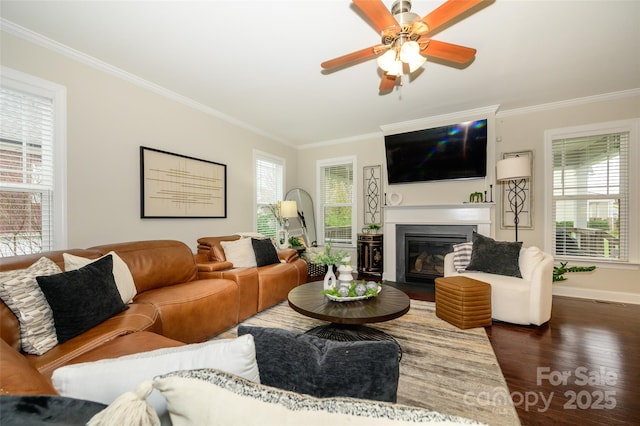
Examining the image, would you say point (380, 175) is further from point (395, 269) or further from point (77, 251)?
point (77, 251)

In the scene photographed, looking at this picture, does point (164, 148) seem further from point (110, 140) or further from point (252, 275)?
point (252, 275)

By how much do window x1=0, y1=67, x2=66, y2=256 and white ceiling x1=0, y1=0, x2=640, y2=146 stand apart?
52cm

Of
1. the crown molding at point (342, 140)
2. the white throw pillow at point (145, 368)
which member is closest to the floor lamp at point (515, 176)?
the crown molding at point (342, 140)

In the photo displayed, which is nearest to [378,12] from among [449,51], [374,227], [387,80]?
[449,51]

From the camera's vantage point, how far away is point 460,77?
117 inches

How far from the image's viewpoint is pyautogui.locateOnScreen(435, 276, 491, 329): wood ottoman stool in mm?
2551

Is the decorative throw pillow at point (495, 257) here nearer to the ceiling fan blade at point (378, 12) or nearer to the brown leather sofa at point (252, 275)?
the brown leather sofa at point (252, 275)

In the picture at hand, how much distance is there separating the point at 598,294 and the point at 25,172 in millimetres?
6423

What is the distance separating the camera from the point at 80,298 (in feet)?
5.08

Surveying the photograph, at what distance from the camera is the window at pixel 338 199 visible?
5.26 meters

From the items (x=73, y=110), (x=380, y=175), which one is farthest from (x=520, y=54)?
(x=73, y=110)

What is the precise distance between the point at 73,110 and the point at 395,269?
14.9 feet

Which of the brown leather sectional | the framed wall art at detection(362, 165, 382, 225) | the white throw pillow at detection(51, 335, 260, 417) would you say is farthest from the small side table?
the white throw pillow at detection(51, 335, 260, 417)

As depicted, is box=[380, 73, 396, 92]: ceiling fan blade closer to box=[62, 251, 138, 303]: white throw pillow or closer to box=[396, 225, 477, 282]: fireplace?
box=[396, 225, 477, 282]: fireplace
